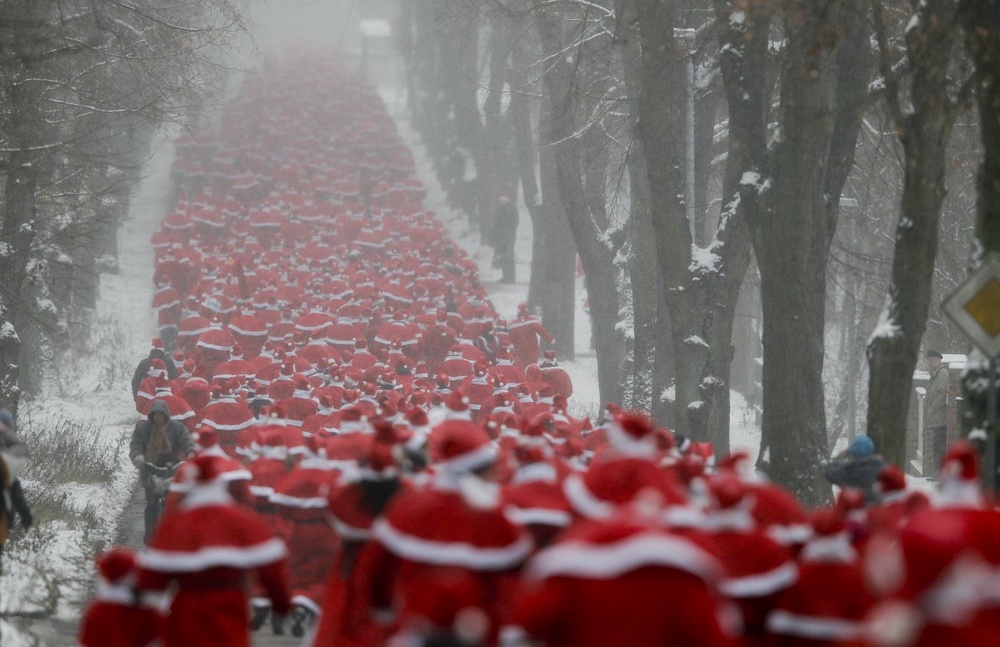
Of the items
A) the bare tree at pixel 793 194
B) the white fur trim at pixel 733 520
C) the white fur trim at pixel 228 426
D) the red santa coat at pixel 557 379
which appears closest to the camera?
the white fur trim at pixel 733 520

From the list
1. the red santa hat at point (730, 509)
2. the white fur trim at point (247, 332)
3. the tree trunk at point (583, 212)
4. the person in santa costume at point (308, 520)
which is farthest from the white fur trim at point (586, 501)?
→ the white fur trim at point (247, 332)

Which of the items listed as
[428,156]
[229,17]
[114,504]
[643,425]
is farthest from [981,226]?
[428,156]

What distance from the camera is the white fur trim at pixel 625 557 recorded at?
4816mm

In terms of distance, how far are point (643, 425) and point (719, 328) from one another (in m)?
12.3

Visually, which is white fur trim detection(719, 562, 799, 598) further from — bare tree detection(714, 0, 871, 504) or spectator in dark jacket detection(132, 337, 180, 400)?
spectator in dark jacket detection(132, 337, 180, 400)

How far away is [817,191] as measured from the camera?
15016 mm

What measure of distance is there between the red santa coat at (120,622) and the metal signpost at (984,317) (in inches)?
247

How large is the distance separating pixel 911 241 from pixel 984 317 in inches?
72.7

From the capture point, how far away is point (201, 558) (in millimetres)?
7121

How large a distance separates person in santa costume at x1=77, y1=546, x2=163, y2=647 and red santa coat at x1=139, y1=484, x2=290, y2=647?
0.09m

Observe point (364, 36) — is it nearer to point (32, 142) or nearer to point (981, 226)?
point (32, 142)

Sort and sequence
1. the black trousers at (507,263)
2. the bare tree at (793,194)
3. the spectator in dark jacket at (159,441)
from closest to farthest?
the bare tree at (793,194), the spectator in dark jacket at (159,441), the black trousers at (507,263)

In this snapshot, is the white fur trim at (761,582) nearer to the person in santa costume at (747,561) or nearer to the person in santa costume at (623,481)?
the person in santa costume at (747,561)

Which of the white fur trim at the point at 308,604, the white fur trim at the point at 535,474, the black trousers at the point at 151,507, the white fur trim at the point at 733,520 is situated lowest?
the white fur trim at the point at 308,604
